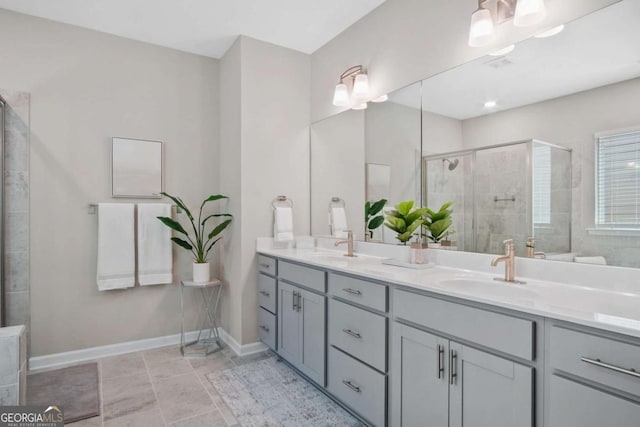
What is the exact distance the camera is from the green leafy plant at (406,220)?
2254 mm

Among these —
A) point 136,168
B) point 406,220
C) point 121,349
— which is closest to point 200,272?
point 121,349

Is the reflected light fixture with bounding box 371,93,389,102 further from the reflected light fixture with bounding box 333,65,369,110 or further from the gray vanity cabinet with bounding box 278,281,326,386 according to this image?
the gray vanity cabinet with bounding box 278,281,326,386

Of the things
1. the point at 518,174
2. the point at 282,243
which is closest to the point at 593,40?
the point at 518,174

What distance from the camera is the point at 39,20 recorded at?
272 cm

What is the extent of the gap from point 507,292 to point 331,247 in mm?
1648

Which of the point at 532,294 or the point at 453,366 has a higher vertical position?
the point at 532,294

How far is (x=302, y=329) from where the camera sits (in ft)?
7.99

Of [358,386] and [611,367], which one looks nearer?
[611,367]

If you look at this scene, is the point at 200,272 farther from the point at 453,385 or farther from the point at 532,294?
the point at 532,294

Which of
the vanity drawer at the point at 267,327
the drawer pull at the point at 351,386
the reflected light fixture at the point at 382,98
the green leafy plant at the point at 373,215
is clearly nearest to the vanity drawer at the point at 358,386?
the drawer pull at the point at 351,386

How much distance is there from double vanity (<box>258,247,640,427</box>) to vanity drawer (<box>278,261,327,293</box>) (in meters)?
0.01

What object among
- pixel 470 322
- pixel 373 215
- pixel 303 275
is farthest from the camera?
pixel 373 215

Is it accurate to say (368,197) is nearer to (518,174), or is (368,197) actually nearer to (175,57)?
(518,174)

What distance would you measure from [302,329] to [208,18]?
7.77 feet
